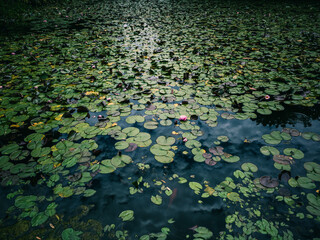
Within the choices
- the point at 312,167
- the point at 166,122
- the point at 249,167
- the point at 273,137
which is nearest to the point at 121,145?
the point at 166,122

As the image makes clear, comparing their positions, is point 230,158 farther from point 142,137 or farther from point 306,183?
point 142,137

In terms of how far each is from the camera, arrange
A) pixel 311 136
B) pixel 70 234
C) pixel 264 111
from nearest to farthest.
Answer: pixel 70 234 → pixel 311 136 → pixel 264 111

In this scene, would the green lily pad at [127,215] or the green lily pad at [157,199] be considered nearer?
the green lily pad at [127,215]

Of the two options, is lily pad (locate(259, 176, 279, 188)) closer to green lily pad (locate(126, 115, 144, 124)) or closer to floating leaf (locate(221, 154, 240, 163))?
floating leaf (locate(221, 154, 240, 163))

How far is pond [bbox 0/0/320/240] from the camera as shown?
154cm

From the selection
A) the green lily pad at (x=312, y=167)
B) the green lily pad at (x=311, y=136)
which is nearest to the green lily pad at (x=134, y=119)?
the green lily pad at (x=312, y=167)

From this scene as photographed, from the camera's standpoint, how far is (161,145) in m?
2.28

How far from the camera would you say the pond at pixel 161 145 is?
1.54m

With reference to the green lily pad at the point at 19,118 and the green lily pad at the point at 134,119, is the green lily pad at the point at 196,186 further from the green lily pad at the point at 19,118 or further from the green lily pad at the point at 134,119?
the green lily pad at the point at 19,118

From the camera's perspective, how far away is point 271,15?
9.18 meters

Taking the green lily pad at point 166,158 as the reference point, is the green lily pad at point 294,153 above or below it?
above

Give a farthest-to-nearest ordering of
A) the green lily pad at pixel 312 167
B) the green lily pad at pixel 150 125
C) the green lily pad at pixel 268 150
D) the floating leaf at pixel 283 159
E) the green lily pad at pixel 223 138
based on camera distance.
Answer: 1. the green lily pad at pixel 150 125
2. the green lily pad at pixel 223 138
3. the green lily pad at pixel 268 150
4. the floating leaf at pixel 283 159
5. the green lily pad at pixel 312 167

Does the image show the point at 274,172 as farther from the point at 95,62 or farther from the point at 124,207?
the point at 95,62

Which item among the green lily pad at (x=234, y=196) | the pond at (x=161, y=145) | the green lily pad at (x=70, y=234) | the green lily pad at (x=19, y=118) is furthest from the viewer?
the green lily pad at (x=19, y=118)
